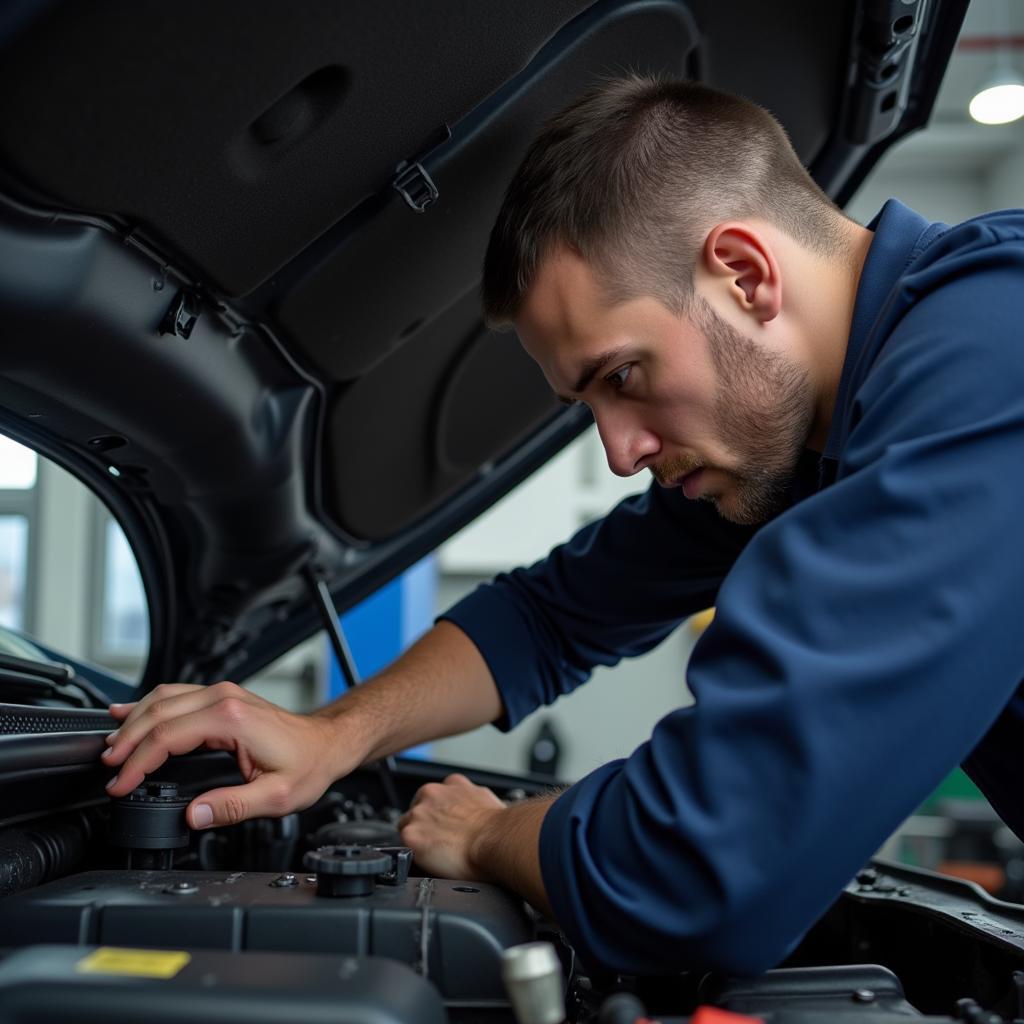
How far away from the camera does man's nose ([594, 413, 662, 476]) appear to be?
96cm

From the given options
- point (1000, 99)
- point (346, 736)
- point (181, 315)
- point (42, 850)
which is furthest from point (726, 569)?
point (1000, 99)

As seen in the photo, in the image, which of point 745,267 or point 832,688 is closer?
point 832,688

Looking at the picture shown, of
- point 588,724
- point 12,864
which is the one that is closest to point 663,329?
point 12,864

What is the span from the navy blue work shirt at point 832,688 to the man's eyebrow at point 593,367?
0.24m

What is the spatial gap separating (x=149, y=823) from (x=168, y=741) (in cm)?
9

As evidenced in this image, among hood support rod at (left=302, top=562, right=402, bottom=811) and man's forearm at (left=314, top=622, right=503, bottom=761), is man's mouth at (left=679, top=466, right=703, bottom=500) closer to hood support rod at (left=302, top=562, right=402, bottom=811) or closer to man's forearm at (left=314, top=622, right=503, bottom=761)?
man's forearm at (left=314, top=622, right=503, bottom=761)

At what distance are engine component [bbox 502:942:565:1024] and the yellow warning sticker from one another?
17cm

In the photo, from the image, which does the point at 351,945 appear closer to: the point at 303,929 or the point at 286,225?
the point at 303,929

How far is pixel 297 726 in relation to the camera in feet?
3.27

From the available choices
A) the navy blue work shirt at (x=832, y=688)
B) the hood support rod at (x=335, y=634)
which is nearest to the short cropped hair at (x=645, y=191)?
the navy blue work shirt at (x=832, y=688)

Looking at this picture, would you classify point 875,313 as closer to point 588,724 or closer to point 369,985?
point 369,985

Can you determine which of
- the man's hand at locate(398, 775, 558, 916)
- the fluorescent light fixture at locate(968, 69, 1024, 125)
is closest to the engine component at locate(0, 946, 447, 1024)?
the man's hand at locate(398, 775, 558, 916)

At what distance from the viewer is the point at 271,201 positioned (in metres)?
0.88

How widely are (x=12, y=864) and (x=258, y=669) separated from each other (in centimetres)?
84
